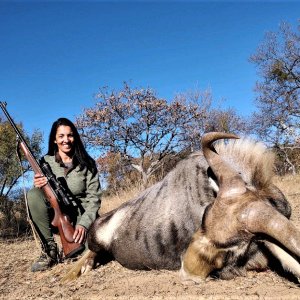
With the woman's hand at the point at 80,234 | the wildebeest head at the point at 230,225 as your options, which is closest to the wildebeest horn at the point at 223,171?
the wildebeest head at the point at 230,225

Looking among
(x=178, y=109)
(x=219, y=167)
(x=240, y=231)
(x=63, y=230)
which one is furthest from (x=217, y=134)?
(x=178, y=109)

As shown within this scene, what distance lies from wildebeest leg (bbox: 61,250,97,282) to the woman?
41 cm

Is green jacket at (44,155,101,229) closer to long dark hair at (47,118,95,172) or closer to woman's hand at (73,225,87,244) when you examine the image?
long dark hair at (47,118,95,172)

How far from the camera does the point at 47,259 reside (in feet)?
13.8

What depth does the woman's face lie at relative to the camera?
457 centimetres

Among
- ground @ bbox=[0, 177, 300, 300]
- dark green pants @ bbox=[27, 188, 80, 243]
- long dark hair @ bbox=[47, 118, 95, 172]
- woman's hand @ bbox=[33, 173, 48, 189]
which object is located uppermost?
long dark hair @ bbox=[47, 118, 95, 172]

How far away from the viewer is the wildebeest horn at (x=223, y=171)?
8.79ft

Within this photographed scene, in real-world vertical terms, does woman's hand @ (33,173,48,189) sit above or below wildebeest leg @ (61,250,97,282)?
above

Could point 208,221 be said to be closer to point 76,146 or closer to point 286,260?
point 286,260

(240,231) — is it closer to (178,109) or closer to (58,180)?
(58,180)

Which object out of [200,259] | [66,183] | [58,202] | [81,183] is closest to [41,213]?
[58,202]

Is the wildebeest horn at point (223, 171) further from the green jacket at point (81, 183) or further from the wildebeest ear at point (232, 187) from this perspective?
the green jacket at point (81, 183)

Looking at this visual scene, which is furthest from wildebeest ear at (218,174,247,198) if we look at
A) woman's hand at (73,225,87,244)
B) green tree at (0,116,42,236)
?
green tree at (0,116,42,236)

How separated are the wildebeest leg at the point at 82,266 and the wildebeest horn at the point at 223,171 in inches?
64.8
